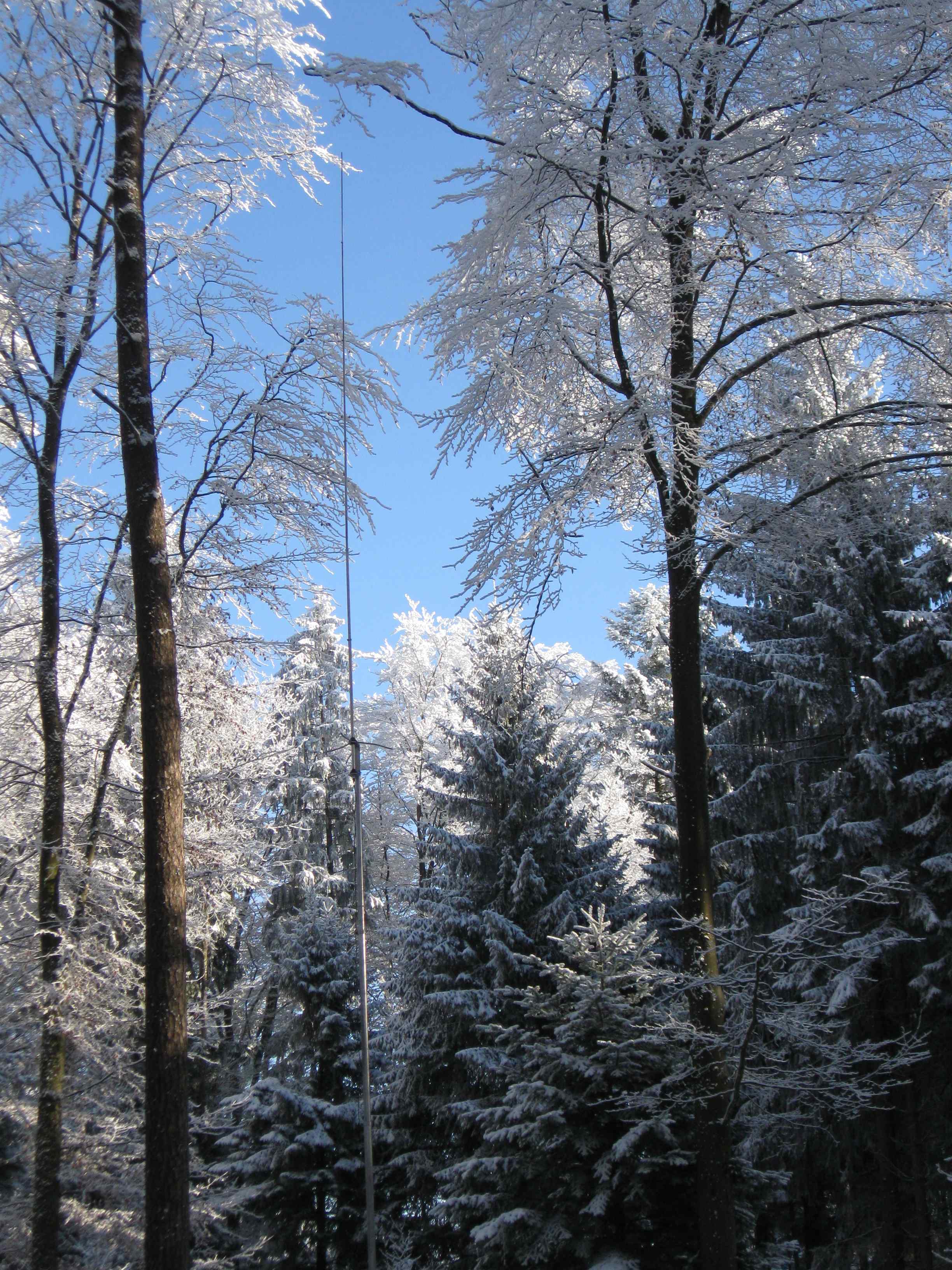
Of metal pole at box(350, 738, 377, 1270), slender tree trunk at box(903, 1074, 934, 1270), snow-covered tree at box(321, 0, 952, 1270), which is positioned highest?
snow-covered tree at box(321, 0, 952, 1270)

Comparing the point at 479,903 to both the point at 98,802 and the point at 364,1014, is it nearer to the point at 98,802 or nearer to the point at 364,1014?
the point at 98,802

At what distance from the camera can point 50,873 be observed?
286 inches

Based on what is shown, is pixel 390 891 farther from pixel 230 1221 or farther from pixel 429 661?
pixel 429 661

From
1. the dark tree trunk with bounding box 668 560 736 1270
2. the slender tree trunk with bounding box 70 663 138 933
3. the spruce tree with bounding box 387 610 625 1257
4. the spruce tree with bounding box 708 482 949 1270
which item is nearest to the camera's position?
the dark tree trunk with bounding box 668 560 736 1270

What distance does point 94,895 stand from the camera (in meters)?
8.70

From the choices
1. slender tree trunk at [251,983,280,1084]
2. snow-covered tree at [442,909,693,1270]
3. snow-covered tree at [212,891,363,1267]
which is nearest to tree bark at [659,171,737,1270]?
snow-covered tree at [442,909,693,1270]

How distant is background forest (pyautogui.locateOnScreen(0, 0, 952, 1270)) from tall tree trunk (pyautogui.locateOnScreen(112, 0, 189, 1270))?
2 cm

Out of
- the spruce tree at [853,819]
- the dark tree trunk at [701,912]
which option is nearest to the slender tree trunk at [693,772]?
the dark tree trunk at [701,912]

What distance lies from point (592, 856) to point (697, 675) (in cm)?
732

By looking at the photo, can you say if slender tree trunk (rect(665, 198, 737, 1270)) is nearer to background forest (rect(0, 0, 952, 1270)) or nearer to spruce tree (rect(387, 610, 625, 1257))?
background forest (rect(0, 0, 952, 1270))

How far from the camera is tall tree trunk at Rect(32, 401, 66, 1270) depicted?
22.1 ft

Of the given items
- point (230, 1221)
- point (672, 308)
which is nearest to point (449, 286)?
point (672, 308)

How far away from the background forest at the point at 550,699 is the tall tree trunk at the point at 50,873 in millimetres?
37

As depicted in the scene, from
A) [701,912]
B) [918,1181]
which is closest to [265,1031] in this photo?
[918,1181]
